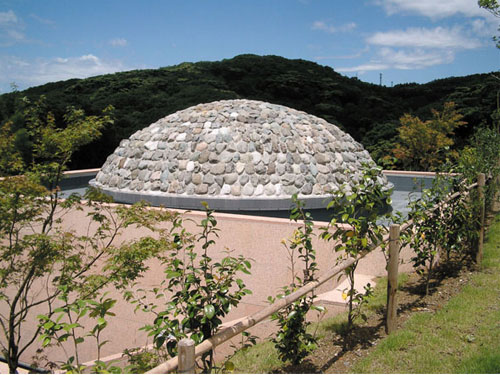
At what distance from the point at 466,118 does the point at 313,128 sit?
1882 cm

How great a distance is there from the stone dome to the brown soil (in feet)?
11.0

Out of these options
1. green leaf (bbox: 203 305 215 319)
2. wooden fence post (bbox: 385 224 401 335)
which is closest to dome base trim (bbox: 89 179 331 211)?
wooden fence post (bbox: 385 224 401 335)

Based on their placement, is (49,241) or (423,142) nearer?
(49,241)


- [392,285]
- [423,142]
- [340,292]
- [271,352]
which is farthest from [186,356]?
[423,142]

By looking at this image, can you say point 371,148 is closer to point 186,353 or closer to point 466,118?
point 466,118

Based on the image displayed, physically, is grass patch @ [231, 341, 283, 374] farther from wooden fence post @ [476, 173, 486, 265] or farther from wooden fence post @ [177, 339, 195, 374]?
wooden fence post @ [476, 173, 486, 265]

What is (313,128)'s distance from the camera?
11406 millimetres

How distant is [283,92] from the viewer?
36.5 m

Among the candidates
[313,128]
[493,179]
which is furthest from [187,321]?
[313,128]

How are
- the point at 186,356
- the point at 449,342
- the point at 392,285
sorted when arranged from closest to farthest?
the point at 186,356 < the point at 449,342 < the point at 392,285

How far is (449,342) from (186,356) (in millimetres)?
2998

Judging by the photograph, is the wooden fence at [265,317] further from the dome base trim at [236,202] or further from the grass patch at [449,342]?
the dome base trim at [236,202]

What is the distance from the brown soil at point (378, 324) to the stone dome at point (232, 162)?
3.35 meters

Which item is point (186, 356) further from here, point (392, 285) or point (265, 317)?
point (392, 285)
